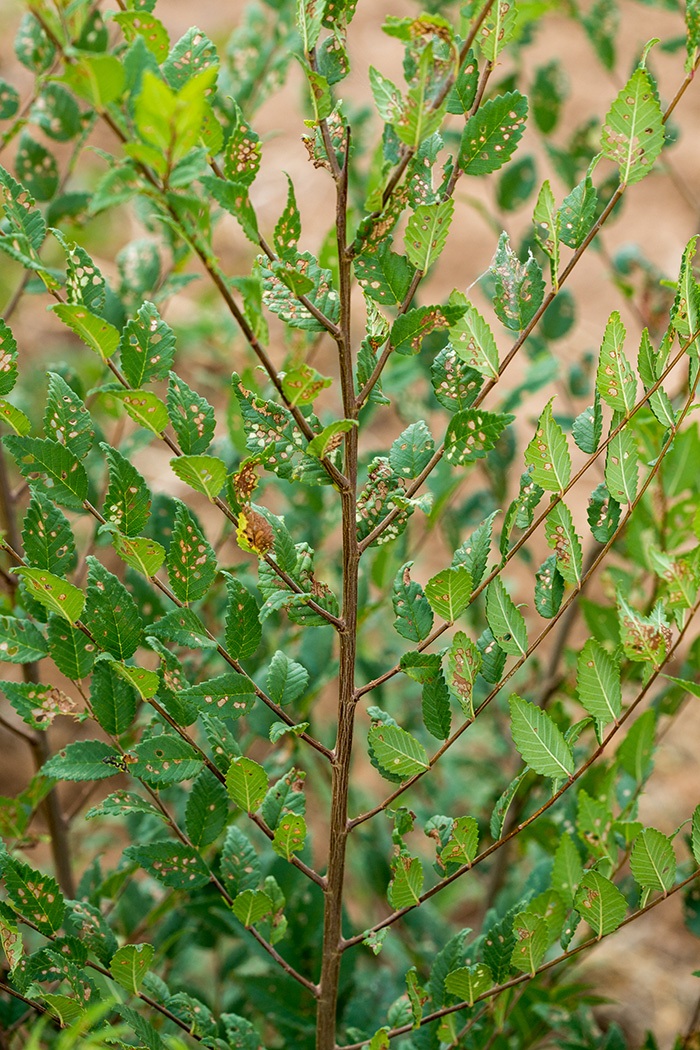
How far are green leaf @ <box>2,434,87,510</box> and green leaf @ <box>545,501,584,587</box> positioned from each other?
253 millimetres

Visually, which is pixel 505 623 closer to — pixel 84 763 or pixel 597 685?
pixel 597 685

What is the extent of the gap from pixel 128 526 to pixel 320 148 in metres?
0.21

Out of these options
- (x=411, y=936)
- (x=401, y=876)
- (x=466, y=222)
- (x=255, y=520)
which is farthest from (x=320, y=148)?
(x=466, y=222)

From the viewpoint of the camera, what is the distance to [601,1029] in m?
1.17

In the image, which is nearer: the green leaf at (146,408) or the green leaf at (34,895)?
the green leaf at (146,408)

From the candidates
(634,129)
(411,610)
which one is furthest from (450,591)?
(634,129)

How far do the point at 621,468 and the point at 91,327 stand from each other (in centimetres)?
28

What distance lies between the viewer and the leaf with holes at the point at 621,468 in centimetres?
49

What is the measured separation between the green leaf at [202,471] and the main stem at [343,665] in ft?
0.20

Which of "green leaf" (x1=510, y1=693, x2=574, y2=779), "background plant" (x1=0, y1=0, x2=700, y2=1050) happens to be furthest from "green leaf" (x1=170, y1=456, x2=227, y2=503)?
"green leaf" (x1=510, y1=693, x2=574, y2=779)

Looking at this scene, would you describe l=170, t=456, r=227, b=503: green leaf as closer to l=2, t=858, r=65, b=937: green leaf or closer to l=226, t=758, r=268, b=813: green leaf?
l=226, t=758, r=268, b=813: green leaf

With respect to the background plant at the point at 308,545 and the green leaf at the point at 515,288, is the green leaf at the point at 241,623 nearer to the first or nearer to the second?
the background plant at the point at 308,545

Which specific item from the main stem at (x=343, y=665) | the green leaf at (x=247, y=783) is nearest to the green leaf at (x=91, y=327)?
the main stem at (x=343, y=665)

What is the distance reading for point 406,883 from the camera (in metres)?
0.52
